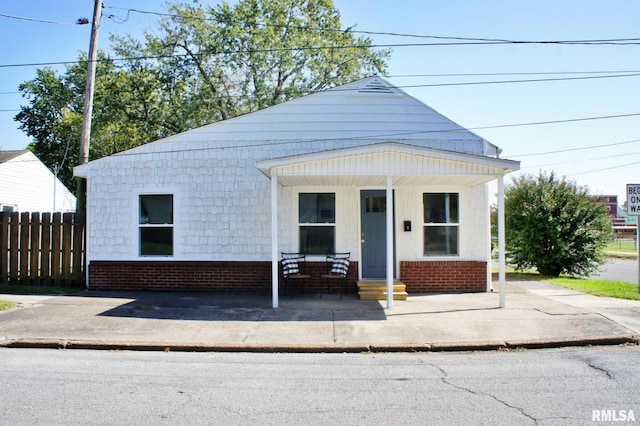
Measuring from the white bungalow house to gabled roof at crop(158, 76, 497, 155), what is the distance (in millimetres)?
28

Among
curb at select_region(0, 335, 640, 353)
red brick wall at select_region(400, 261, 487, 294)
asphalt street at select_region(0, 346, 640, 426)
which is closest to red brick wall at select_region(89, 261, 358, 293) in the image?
red brick wall at select_region(400, 261, 487, 294)

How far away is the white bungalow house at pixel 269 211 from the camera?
12391 millimetres

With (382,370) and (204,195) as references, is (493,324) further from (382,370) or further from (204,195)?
(204,195)

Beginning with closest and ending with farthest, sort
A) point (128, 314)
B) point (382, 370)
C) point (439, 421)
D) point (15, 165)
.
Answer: point (439, 421) → point (382, 370) → point (128, 314) → point (15, 165)


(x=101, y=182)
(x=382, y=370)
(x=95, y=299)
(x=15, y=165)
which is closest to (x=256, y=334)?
(x=382, y=370)

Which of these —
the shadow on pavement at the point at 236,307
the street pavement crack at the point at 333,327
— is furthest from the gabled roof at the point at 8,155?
the street pavement crack at the point at 333,327

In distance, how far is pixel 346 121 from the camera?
1291 cm

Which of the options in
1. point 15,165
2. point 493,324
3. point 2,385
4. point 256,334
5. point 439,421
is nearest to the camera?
point 439,421

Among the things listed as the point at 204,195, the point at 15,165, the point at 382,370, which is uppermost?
the point at 15,165

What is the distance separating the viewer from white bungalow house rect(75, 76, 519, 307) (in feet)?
40.7

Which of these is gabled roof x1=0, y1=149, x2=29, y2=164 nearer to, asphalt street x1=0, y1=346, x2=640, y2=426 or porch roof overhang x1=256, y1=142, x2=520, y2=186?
porch roof overhang x1=256, y1=142, x2=520, y2=186

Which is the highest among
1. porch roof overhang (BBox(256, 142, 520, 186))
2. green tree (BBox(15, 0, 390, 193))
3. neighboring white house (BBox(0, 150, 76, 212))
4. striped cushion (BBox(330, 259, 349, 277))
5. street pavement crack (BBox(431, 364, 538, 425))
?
green tree (BBox(15, 0, 390, 193))

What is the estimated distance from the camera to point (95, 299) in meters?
11.3

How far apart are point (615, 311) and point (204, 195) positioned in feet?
30.7
